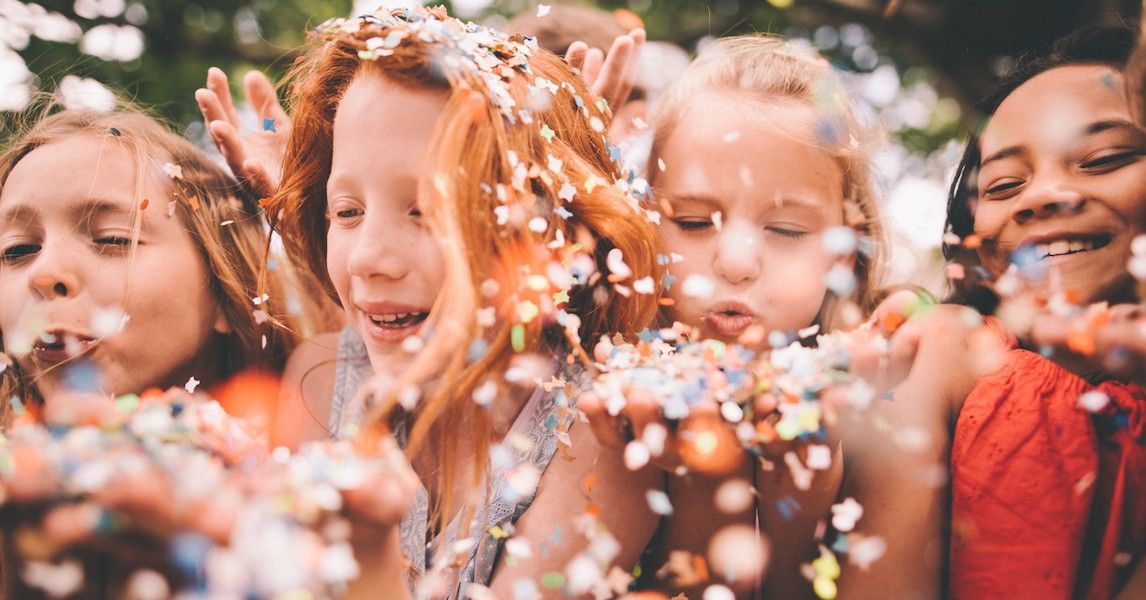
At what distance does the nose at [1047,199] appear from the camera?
202 cm

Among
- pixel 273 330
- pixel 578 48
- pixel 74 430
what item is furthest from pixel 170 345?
pixel 578 48

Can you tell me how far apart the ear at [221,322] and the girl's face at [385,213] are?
740 mm

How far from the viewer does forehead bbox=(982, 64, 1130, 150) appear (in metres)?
2.07

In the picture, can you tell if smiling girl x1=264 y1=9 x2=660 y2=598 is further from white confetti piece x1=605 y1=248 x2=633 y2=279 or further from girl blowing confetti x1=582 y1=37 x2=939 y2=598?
girl blowing confetti x1=582 y1=37 x2=939 y2=598

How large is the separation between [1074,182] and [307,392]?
7.25 ft

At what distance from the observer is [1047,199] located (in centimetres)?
203

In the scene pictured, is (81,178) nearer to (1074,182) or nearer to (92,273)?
(92,273)

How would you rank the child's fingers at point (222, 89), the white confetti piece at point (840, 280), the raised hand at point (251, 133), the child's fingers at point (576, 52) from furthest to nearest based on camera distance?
the child's fingers at point (222, 89), the raised hand at point (251, 133), the child's fingers at point (576, 52), the white confetti piece at point (840, 280)

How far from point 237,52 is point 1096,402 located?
514 centimetres

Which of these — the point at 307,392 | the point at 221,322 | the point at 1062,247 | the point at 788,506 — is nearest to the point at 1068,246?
the point at 1062,247

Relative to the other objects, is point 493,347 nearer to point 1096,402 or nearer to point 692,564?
point 692,564

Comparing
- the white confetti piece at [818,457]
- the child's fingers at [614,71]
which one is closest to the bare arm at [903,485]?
the white confetti piece at [818,457]

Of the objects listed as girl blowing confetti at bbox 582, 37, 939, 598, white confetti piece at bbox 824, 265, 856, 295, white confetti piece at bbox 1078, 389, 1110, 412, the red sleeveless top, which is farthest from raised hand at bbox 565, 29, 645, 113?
white confetti piece at bbox 1078, 389, 1110, 412

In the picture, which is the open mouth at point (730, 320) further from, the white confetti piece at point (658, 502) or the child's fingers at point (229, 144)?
the child's fingers at point (229, 144)
